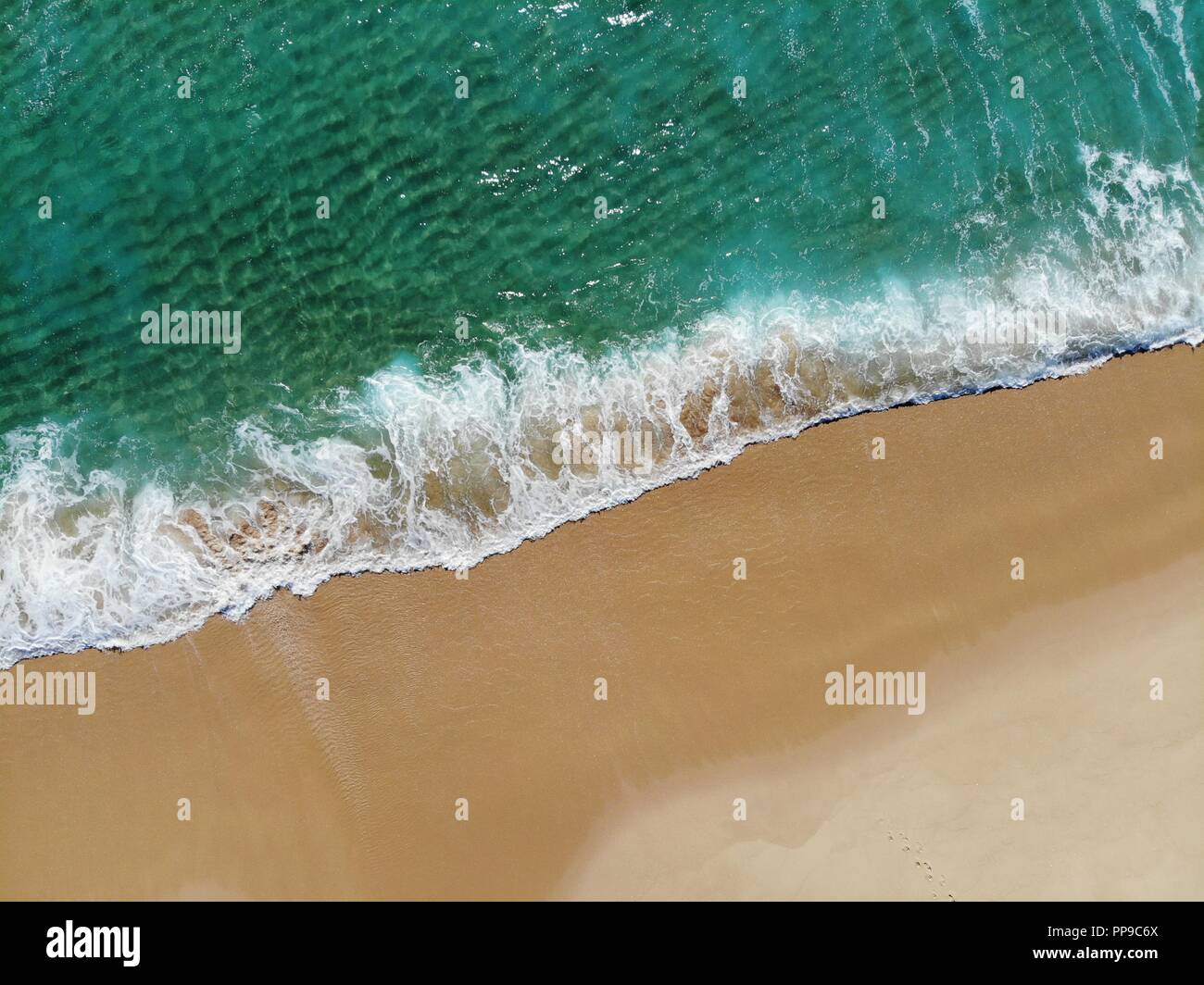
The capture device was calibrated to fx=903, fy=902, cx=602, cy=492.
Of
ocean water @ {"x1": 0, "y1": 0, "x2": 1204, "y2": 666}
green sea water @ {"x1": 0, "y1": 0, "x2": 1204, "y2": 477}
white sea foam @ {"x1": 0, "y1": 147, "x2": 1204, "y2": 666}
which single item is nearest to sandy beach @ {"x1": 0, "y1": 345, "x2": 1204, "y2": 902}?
white sea foam @ {"x1": 0, "y1": 147, "x2": 1204, "y2": 666}

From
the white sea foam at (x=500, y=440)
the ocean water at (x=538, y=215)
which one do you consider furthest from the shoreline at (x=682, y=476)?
the ocean water at (x=538, y=215)

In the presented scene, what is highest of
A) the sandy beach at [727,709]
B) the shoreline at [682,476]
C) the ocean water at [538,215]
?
the ocean water at [538,215]

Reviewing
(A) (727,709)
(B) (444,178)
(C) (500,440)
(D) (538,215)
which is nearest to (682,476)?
(C) (500,440)

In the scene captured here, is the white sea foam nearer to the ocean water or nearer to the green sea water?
the ocean water

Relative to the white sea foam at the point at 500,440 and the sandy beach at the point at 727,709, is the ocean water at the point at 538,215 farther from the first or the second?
the sandy beach at the point at 727,709

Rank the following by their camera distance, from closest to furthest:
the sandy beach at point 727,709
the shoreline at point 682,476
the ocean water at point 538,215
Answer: the sandy beach at point 727,709 → the shoreline at point 682,476 → the ocean water at point 538,215

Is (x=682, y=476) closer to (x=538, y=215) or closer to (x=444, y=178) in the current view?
(x=538, y=215)
